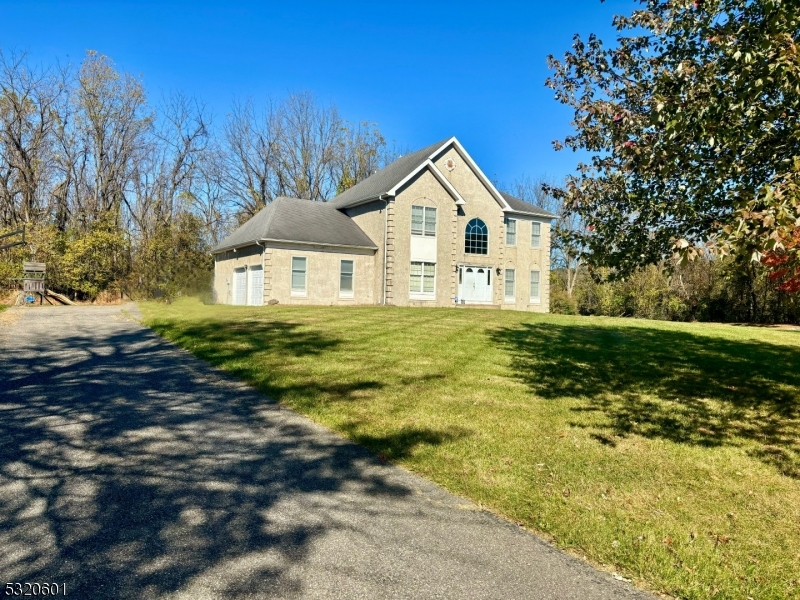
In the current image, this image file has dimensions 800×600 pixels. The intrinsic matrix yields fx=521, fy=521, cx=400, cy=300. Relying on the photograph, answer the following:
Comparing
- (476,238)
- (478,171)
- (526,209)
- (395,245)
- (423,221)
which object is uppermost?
(478,171)

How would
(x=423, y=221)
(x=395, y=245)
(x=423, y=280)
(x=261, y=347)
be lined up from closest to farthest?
(x=261, y=347), (x=395, y=245), (x=423, y=221), (x=423, y=280)

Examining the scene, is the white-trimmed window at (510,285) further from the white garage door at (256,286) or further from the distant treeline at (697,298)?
the white garage door at (256,286)

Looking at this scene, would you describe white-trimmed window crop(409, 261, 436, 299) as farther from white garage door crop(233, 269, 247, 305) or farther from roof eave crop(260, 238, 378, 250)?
white garage door crop(233, 269, 247, 305)

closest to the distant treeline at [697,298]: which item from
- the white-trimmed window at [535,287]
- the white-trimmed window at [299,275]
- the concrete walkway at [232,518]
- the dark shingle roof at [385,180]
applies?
the white-trimmed window at [535,287]

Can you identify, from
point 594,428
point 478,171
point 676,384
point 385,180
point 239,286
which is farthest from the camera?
point 478,171

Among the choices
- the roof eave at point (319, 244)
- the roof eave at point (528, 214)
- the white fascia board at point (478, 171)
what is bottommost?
the roof eave at point (319, 244)

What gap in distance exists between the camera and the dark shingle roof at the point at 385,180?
24.9 meters

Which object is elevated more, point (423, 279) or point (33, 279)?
point (423, 279)

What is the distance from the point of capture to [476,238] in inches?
1059

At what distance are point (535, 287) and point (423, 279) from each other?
819 centimetres

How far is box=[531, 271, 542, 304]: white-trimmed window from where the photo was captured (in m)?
29.8

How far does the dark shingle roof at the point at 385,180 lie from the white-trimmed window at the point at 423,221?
1.71 meters

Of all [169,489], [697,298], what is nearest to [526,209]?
[697,298]

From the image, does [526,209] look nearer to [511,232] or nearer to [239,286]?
[511,232]
